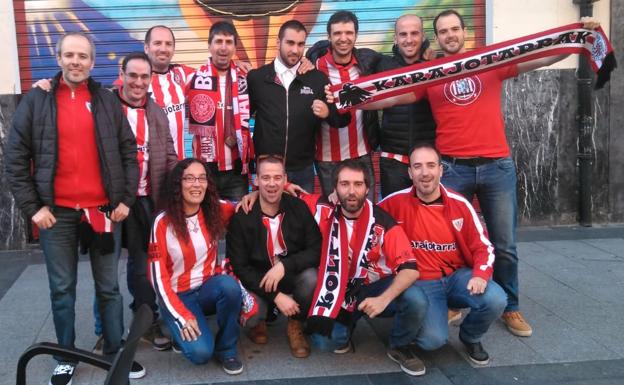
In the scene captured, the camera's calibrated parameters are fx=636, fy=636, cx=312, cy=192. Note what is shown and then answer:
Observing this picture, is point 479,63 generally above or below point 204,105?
above

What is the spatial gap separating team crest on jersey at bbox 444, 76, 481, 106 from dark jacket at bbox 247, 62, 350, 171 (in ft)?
2.41

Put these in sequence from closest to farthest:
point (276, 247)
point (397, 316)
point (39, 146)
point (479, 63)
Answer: point (39, 146) → point (397, 316) → point (276, 247) → point (479, 63)

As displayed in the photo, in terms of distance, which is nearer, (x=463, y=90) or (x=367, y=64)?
(x=463, y=90)

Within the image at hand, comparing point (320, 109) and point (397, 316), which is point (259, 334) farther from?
point (320, 109)

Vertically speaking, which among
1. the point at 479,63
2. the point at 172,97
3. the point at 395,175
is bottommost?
the point at 395,175

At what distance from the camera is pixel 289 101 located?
453 centimetres

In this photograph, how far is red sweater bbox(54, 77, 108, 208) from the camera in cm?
360

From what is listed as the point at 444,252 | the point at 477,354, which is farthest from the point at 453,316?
the point at 444,252

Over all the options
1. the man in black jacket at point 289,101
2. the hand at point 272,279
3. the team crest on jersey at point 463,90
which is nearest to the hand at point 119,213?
the hand at point 272,279

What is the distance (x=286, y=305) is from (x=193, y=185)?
929mm

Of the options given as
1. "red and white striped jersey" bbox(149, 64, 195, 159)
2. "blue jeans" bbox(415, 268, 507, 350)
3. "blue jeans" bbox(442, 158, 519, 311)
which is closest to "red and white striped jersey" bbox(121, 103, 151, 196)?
"red and white striped jersey" bbox(149, 64, 195, 159)

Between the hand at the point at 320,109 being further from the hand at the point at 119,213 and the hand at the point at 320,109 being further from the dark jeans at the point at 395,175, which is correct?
the hand at the point at 119,213

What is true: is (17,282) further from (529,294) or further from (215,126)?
(529,294)

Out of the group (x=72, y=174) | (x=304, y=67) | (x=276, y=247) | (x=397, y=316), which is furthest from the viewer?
(x=304, y=67)
